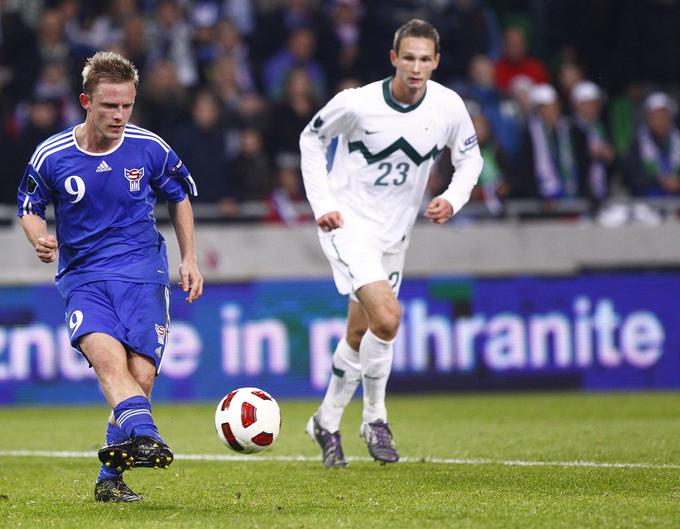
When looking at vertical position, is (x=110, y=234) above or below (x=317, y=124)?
below

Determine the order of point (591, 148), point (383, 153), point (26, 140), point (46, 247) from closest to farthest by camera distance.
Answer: point (46, 247) < point (383, 153) < point (26, 140) < point (591, 148)

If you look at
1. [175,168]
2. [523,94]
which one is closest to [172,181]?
[175,168]

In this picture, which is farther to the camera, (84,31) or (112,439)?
(84,31)

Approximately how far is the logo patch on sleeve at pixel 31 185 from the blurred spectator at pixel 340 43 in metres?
10.2

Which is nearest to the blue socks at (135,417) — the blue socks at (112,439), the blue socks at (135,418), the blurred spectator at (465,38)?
the blue socks at (135,418)

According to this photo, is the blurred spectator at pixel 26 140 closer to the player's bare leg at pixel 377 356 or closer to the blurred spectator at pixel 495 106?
the blurred spectator at pixel 495 106

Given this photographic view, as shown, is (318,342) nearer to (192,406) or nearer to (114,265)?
(192,406)

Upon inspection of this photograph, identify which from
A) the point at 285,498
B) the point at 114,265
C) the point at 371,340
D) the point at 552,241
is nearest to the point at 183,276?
the point at 114,265

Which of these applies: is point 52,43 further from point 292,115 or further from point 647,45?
point 647,45

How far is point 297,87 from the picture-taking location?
15656mm

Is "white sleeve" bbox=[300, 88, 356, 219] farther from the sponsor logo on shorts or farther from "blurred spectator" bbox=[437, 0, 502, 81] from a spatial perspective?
"blurred spectator" bbox=[437, 0, 502, 81]

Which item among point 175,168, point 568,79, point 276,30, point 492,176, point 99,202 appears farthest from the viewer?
point 568,79

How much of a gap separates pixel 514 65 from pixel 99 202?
11283 mm

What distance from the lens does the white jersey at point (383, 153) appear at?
8.55 meters
